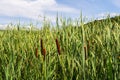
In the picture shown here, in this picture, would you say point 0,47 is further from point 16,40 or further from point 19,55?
point 19,55

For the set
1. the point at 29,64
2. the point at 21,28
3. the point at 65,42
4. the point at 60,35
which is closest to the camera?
the point at 29,64

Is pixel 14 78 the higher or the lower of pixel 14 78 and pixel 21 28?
the lower

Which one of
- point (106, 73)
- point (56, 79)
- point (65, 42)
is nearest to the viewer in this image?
point (106, 73)

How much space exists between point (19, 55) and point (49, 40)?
3.54ft

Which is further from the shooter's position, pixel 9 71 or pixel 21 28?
pixel 21 28

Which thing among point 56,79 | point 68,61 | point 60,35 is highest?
point 60,35

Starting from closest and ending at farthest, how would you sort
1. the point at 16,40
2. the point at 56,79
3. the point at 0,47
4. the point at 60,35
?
the point at 56,79 < the point at 60,35 < the point at 0,47 < the point at 16,40

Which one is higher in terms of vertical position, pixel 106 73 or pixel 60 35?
pixel 60 35

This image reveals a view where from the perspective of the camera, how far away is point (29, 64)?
10.9 feet

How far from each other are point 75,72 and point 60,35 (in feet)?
3.95

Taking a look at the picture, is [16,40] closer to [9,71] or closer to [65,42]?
[65,42]

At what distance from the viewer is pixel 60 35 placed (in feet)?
13.2

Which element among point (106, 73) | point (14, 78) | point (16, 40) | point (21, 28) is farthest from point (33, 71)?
point (21, 28)

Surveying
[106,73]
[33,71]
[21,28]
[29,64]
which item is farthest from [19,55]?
[21,28]
